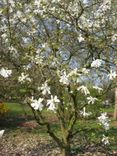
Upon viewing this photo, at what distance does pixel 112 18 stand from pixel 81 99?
176 cm

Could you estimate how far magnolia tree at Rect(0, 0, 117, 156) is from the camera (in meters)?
8.53

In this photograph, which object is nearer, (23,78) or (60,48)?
(23,78)

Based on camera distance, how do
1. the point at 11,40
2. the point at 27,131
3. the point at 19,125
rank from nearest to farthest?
the point at 11,40 < the point at 27,131 < the point at 19,125

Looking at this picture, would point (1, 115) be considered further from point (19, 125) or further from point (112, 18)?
point (112, 18)

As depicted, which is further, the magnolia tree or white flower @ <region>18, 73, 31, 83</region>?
the magnolia tree

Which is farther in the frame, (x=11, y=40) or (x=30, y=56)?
(x=11, y=40)

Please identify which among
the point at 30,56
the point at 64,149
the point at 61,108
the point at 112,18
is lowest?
the point at 64,149

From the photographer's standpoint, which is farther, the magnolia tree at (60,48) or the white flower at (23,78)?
the magnolia tree at (60,48)

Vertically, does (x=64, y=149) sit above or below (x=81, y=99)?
below

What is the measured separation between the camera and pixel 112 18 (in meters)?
9.48

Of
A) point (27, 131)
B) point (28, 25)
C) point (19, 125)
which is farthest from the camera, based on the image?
point (19, 125)

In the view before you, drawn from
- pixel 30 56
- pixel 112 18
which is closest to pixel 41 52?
pixel 30 56

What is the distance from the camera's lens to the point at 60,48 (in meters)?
9.61

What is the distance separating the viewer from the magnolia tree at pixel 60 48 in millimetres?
8531
